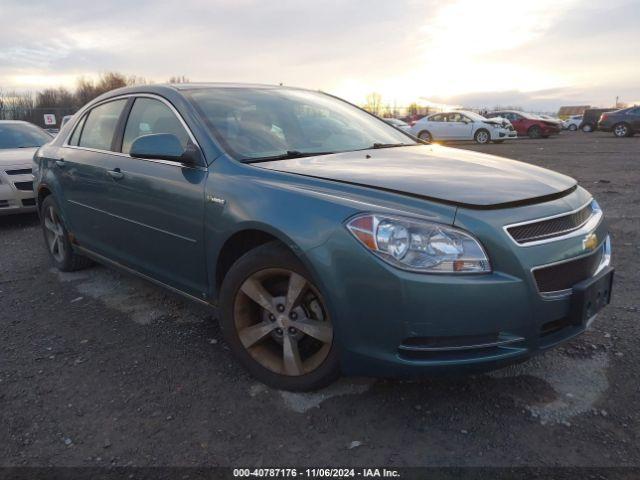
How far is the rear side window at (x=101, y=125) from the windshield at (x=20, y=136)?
14.1 ft

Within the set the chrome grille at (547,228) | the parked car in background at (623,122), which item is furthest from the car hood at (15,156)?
the parked car in background at (623,122)

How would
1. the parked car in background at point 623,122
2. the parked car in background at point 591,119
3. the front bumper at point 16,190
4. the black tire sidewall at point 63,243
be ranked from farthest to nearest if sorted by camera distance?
the parked car in background at point 591,119 → the parked car in background at point 623,122 → the front bumper at point 16,190 → the black tire sidewall at point 63,243

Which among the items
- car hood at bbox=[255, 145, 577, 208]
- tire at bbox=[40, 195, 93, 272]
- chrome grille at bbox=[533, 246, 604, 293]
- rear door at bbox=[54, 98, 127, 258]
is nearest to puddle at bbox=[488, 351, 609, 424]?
chrome grille at bbox=[533, 246, 604, 293]

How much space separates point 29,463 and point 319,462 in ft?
4.04

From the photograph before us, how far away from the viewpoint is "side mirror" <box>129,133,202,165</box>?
301 centimetres

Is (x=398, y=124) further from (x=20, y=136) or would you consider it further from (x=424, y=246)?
(x=424, y=246)

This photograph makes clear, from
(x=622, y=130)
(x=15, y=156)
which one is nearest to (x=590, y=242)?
(x=15, y=156)

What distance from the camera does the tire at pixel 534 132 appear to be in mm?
26922

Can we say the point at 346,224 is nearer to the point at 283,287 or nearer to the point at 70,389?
the point at 283,287

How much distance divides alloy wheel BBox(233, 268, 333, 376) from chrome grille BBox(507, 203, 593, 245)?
0.92 meters

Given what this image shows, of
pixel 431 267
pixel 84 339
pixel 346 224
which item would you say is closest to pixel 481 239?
pixel 431 267

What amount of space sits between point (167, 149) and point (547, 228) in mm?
2042

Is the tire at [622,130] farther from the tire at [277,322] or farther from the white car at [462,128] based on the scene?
the tire at [277,322]

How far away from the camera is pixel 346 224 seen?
230cm
